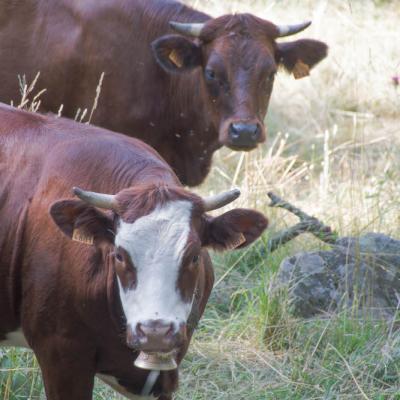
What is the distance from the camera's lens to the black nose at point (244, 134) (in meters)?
6.64

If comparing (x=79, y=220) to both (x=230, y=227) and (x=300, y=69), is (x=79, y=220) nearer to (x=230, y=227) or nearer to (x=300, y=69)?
(x=230, y=227)

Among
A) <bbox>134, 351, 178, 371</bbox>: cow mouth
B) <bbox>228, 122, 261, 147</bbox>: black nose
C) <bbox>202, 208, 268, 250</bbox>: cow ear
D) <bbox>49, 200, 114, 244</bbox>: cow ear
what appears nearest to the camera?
<bbox>134, 351, 178, 371</bbox>: cow mouth

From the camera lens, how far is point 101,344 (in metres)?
4.33

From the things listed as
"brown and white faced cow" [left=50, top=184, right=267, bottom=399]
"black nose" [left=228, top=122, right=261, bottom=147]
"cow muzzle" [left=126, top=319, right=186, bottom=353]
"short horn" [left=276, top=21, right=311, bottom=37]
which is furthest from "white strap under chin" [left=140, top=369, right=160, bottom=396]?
"short horn" [left=276, top=21, right=311, bottom=37]

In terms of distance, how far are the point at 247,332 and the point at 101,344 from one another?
170 centimetres

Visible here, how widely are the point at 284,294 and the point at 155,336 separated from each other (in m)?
2.07

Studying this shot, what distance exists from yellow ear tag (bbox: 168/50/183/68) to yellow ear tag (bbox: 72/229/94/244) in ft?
9.85

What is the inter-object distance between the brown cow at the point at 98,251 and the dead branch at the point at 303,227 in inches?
70.9

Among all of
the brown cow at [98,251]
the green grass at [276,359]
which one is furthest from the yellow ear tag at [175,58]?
the brown cow at [98,251]

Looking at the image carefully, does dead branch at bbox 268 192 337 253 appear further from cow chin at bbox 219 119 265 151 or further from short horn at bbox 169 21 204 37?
short horn at bbox 169 21 204 37

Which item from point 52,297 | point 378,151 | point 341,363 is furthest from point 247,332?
point 378,151

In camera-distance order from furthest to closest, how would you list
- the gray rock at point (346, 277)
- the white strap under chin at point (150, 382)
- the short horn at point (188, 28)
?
the short horn at point (188, 28), the gray rock at point (346, 277), the white strap under chin at point (150, 382)

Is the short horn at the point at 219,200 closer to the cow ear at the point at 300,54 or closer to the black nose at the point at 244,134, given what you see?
the black nose at the point at 244,134

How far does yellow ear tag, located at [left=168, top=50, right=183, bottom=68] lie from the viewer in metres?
6.99
